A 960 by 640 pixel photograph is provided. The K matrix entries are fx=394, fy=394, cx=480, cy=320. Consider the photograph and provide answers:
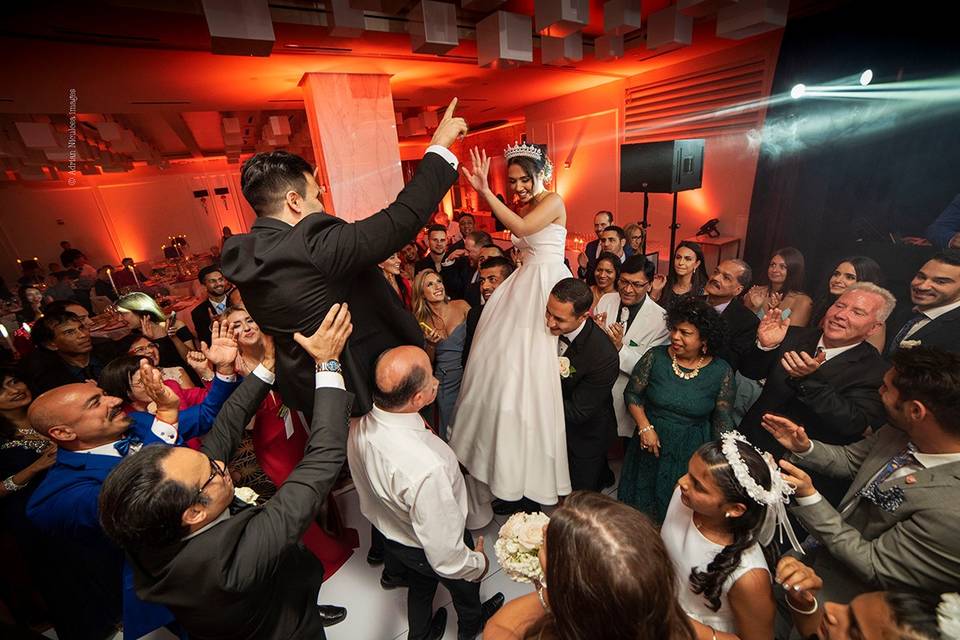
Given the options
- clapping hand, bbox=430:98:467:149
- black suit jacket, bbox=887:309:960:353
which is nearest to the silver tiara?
clapping hand, bbox=430:98:467:149

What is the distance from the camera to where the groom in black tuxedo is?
6.47 ft

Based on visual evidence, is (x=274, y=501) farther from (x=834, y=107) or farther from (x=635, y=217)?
(x=635, y=217)

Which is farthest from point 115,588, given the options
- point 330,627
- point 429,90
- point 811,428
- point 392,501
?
point 429,90

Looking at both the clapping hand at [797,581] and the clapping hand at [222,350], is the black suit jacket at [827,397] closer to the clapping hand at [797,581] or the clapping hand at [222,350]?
the clapping hand at [797,581]

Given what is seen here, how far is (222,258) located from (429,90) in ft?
17.6

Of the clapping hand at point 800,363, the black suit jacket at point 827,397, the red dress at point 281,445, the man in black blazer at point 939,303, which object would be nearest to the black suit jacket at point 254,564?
the red dress at point 281,445

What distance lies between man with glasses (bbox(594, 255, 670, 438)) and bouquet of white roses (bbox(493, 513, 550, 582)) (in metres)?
1.75

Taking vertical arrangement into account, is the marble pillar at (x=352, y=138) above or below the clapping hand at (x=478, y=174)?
above

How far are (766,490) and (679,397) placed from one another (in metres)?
0.90

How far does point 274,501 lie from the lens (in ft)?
3.73

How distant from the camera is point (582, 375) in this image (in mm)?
2193

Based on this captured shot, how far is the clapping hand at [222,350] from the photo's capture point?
1.90m

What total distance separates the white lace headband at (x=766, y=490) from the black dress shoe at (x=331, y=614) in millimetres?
2115

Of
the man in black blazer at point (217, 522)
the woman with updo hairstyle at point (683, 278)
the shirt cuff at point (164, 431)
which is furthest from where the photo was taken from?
the woman with updo hairstyle at point (683, 278)
